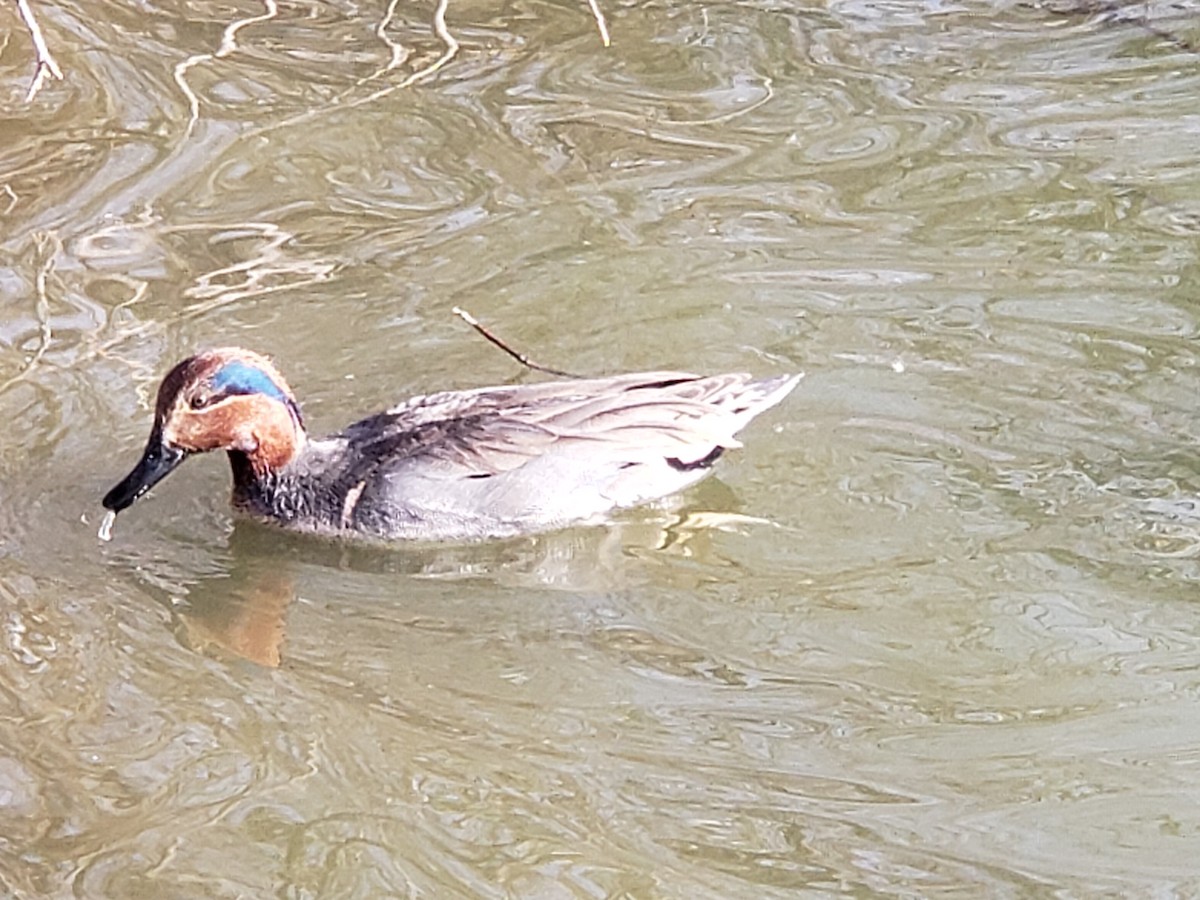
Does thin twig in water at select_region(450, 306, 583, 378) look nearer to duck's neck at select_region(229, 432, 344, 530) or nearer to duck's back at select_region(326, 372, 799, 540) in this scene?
duck's back at select_region(326, 372, 799, 540)

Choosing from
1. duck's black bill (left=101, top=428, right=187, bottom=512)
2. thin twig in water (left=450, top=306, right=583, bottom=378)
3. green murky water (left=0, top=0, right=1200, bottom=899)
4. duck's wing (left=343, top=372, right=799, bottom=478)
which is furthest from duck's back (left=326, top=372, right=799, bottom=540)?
duck's black bill (left=101, top=428, right=187, bottom=512)

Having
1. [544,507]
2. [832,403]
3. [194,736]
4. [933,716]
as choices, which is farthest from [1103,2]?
[194,736]

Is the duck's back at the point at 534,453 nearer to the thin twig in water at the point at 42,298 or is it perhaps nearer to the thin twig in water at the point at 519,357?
the thin twig in water at the point at 519,357

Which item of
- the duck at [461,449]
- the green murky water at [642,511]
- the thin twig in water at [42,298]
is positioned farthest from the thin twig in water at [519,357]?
the thin twig in water at [42,298]

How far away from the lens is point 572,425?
686 cm

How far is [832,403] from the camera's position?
7.25 meters

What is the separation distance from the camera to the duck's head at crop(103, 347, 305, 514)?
22.3 feet

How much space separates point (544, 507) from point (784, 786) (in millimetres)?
1605

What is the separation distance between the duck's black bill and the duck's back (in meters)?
0.53

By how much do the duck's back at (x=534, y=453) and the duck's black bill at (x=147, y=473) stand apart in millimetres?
534

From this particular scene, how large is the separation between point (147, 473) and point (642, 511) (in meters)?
1.48

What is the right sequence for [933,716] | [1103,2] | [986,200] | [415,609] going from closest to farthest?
[933,716]
[415,609]
[986,200]
[1103,2]

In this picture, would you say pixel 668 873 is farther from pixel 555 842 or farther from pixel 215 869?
pixel 215 869

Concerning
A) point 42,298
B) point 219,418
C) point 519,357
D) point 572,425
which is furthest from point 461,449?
point 42,298
